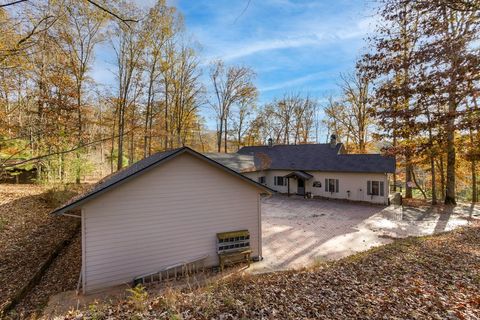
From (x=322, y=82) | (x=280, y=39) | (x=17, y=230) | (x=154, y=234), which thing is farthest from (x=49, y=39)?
(x=322, y=82)

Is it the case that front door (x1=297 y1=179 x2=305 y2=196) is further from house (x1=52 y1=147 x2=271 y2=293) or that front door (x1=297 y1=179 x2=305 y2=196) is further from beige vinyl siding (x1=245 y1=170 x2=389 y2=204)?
house (x1=52 y1=147 x2=271 y2=293)

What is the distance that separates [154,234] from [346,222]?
1030 centimetres

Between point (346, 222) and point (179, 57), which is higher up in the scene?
point (179, 57)

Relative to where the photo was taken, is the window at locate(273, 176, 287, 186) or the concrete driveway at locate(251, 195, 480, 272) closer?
the concrete driveway at locate(251, 195, 480, 272)

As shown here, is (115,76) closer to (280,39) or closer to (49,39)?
(49,39)

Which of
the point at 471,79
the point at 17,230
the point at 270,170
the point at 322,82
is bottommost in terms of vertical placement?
the point at 17,230

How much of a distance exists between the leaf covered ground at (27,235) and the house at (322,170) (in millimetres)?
12787

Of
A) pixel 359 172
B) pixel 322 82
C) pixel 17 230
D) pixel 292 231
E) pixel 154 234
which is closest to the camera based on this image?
pixel 154 234

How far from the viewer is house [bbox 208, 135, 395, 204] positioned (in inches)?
718

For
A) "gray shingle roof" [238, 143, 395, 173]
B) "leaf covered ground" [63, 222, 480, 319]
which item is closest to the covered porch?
"gray shingle roof" [238, 143, 395, 173]

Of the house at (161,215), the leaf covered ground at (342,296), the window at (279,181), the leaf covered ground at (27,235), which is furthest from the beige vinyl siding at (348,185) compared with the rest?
the leaf covered ground at (27,235)

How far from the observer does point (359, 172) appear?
18.6 m

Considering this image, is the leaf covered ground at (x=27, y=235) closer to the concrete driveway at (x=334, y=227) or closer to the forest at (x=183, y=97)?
the forest at (x=183, y=97)

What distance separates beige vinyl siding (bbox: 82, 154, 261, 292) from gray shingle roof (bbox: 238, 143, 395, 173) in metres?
13.1
